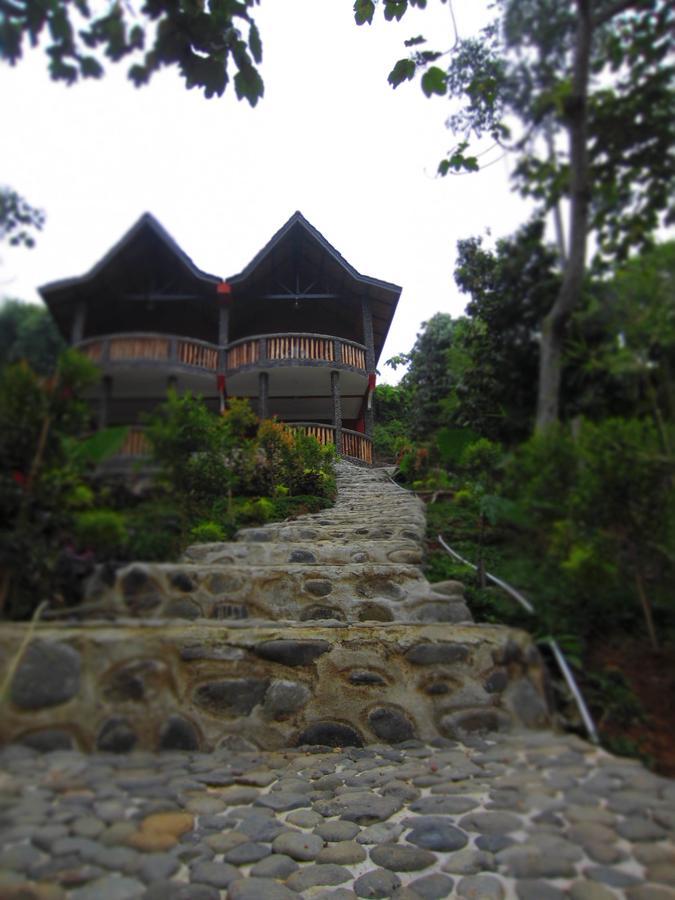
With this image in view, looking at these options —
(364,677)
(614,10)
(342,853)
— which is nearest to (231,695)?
(342,853)

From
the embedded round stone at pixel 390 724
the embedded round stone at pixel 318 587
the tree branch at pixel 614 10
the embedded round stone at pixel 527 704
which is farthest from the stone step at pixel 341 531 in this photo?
the tree branch at pixel 614 10

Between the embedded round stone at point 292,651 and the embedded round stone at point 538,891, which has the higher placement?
the embedded round stone at point 292,651

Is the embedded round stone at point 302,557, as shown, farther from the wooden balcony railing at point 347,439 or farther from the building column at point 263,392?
the building column at point 263,392

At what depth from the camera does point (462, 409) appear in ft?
3.97

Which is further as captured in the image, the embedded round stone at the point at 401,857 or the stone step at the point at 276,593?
the embedded round stone at the point at 401,857

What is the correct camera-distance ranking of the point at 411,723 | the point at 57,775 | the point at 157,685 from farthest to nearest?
Result: the point at 411,723 < the point at 157,685 < the point at 57,775

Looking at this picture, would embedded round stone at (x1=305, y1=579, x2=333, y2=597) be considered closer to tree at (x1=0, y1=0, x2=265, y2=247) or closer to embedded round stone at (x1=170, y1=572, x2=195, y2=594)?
embedded round stone at (x1=170, y1=572, x2=195, y2=594)

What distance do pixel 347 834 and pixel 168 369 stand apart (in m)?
1.26

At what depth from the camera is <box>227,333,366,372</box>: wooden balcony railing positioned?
4.30 ft

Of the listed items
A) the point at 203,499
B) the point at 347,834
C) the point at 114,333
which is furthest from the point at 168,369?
the point at 347,834

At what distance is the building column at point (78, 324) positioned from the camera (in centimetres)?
97

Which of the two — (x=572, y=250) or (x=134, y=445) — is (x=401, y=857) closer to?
(x=134, y=445)

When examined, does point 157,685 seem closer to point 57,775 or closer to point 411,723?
point 57,775

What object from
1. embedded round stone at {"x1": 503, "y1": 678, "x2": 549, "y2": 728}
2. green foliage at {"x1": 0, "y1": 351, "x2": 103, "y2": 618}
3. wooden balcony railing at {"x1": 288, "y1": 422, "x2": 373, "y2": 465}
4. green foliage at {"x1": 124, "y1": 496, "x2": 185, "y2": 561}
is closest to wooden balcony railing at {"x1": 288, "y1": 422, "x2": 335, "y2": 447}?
Answer: wooden balcony railing at {"x1": 288, "y1": 422, "x2": 373, "y2": 465}
